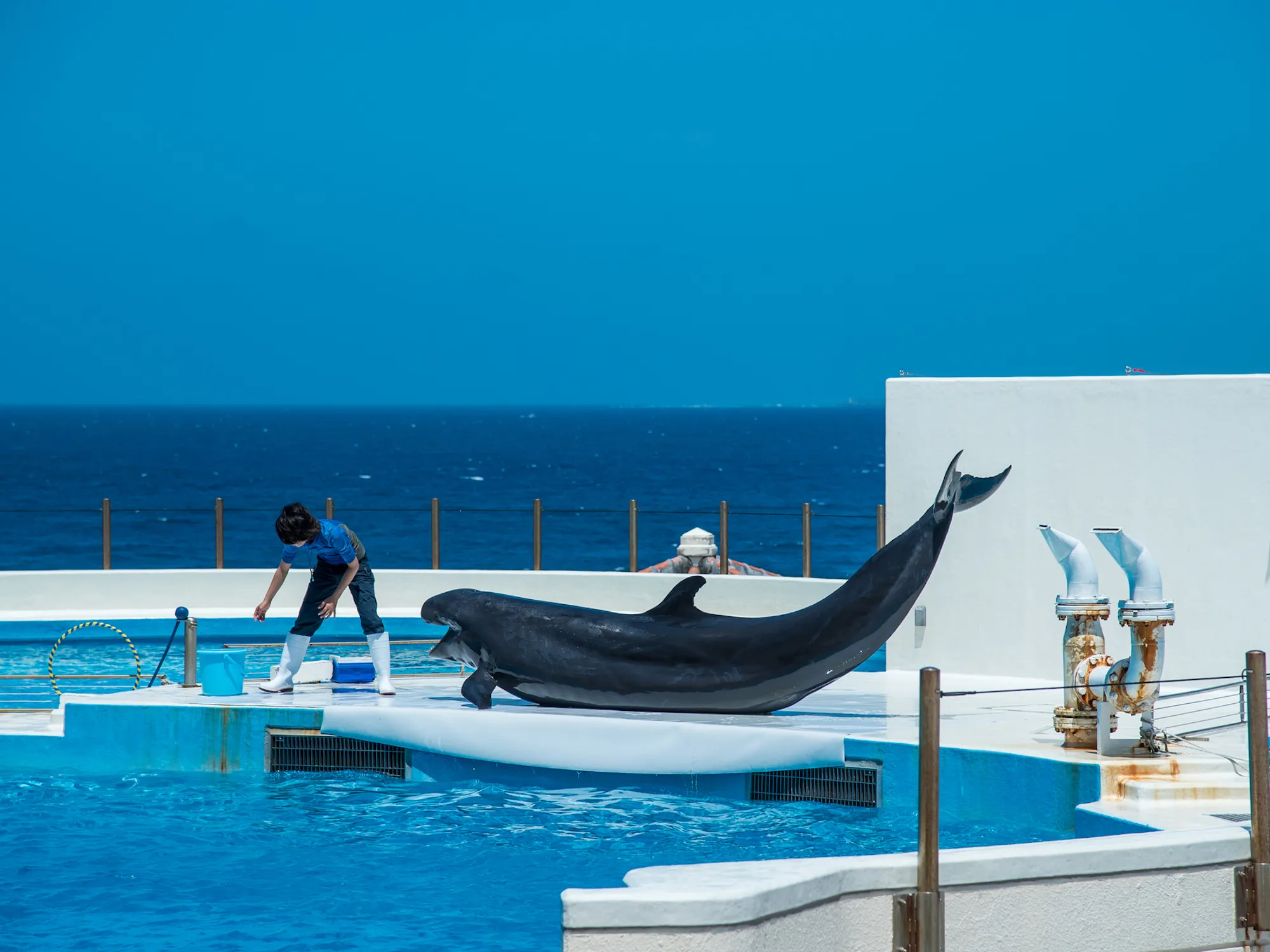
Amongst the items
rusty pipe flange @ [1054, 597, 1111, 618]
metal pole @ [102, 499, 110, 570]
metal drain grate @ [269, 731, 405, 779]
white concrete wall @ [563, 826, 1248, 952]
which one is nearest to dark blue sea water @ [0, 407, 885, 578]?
metal pole @ [102, 499, 110, 570]

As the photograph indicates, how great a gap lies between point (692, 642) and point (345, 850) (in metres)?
2.72

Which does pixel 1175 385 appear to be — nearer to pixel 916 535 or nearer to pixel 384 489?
pixel 916 535

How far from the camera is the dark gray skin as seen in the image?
31.6ft

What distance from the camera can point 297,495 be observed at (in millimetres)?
68938

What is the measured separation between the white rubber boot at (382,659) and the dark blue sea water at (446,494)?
6882 mm

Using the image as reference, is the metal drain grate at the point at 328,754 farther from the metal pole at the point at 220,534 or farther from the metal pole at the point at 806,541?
the metal pole at the point at 220,534

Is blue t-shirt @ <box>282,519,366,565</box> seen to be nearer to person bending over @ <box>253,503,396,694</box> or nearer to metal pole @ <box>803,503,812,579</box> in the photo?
person bending over @ <box>253,503,396,694</box>

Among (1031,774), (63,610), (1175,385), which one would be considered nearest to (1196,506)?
(1175,385)

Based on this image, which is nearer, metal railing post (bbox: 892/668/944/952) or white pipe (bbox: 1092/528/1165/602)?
metal railing post (bbox: 892/668/944/952)

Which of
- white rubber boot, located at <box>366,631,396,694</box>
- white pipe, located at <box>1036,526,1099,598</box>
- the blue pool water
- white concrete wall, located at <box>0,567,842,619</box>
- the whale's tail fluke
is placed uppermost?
the whale's tail fluke

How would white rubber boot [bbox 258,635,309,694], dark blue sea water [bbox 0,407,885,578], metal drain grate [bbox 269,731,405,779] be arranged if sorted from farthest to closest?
1. dark blue sea water [bbox 0,407,885,578]
2. white rubber boot [bbox 258,635,309,694]
3. metal drain grate [bbox 269,731,405,779]

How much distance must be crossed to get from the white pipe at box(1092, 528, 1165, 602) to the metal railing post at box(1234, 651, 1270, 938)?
2106mm

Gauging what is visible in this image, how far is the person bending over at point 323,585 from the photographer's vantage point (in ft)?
32.9

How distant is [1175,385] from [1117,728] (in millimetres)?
3274
